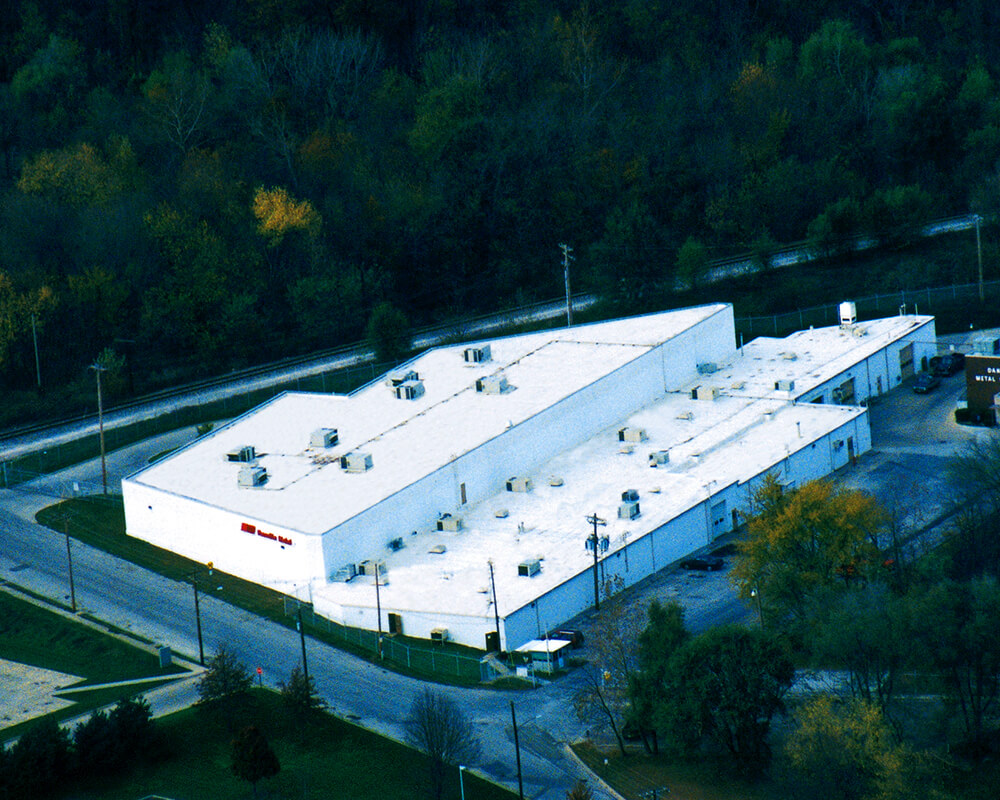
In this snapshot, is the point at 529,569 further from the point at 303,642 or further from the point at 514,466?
the point at 514,466

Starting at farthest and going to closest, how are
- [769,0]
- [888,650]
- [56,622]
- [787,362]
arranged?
1. [769,0]
2. [787,362]
3. [56,622]
4. [888,650]

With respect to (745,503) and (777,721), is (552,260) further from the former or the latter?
(777,721)

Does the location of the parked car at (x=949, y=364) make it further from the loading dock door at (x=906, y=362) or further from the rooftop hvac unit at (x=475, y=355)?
the rooftop hvac unit at (x=475, y=355)

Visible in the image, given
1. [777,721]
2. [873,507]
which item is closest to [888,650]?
[777,721]

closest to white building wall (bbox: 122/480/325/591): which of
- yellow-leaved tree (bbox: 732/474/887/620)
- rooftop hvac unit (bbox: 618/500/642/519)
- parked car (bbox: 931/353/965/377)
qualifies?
rooftop hvac unit (bbox: 618/500/642/519)

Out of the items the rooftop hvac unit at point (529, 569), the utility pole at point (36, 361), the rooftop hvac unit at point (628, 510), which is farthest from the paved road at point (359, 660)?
the utility pole at point (36, 361)

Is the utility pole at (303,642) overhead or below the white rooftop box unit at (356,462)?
below
